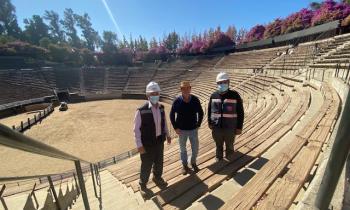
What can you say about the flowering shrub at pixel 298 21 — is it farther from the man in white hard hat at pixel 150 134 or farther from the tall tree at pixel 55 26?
the tall tree at pixel 55 26

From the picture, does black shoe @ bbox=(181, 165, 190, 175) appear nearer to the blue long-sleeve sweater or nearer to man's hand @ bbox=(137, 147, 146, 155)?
the blue long-sleeve sweater

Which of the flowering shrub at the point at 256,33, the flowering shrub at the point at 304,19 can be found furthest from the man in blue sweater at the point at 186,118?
the flowering shrub at the point at 256,33

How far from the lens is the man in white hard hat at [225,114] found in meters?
4.38

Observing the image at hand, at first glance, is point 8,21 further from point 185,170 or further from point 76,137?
point 185,170

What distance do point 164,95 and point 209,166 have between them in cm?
2931

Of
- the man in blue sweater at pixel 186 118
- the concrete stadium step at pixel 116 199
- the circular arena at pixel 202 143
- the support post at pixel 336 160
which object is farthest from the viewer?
the man in blue sweater at pixel 186 118

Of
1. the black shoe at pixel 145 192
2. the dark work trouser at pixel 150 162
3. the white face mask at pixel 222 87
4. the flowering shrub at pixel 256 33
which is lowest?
the black shoe at pixel 145 192

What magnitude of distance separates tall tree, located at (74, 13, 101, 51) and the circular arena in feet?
140

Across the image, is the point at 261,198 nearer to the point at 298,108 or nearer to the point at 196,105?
the point at 196,105

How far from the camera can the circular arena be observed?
238 cm

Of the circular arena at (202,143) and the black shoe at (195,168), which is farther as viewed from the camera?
the black shoe at (195,168)

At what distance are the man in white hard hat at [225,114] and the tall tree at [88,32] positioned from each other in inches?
3317

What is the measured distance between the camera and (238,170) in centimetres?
399

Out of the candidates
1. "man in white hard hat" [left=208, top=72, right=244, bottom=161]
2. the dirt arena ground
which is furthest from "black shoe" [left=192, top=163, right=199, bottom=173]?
the dirt arena ground
